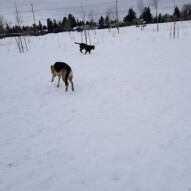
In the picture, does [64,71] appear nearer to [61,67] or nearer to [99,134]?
[61,67]

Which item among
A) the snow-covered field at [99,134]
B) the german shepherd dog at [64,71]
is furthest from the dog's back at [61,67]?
the snow-covered field at [99,134]

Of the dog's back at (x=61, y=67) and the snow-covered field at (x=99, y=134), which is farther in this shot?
the dog's back at (x=61, y=67)

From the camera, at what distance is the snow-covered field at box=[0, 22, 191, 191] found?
3.99m

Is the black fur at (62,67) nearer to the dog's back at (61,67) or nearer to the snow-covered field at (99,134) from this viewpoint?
the dog's back at (61,67)

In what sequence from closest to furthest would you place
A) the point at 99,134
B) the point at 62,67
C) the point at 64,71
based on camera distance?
the point at 99,134 < the point at 64,71 < the point at 62,67

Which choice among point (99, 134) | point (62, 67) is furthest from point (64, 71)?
point (99, 134)

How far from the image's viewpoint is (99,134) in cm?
549

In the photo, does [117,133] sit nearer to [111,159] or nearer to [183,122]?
[111,159]

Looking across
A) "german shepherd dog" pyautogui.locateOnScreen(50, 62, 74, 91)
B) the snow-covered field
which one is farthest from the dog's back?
the snow-covered field

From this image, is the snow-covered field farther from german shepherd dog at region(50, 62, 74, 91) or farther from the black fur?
the black fur

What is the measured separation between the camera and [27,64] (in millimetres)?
14797

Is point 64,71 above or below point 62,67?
below

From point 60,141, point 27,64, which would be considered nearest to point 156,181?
point 60,141

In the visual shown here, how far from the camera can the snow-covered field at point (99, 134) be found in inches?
157
